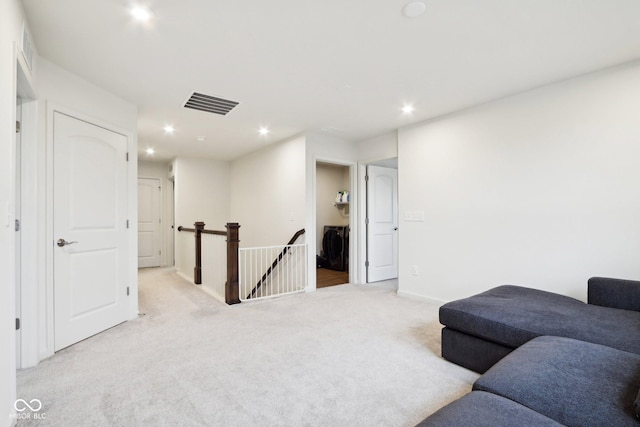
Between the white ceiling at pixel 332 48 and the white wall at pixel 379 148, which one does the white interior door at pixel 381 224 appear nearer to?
the white wall at pixel 379 148

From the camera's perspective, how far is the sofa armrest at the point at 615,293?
7.02 feet

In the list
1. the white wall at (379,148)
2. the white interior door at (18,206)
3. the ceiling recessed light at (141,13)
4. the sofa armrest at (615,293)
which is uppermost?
the ceiling recessed light at (141,13)

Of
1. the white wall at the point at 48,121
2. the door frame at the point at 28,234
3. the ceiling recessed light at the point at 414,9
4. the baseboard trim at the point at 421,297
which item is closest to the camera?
the ceiling recessed light at the point at 414,9

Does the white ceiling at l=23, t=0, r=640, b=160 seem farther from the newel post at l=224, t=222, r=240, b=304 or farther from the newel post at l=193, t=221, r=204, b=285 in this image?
the newel post at l=193, t=221, r=204, b=285

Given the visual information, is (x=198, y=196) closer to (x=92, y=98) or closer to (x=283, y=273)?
(x=283, y=273)

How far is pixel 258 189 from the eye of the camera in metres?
5.79

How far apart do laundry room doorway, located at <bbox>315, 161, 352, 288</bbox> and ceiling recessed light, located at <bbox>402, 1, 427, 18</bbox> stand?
4719mm

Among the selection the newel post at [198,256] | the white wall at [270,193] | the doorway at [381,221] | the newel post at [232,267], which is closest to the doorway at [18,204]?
the newel post at [232,267]

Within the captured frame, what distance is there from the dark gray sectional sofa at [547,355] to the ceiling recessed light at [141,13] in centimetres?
265

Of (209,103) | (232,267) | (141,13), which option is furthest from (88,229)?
(141,13)

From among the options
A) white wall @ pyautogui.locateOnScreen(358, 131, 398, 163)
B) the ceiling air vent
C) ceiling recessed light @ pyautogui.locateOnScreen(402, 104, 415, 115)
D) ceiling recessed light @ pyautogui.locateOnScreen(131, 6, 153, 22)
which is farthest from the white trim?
white wall @ pyautogui.locateOnScreen(358, 131, 398, 163)

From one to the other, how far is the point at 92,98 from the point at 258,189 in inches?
123

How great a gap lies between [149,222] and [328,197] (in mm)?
4214

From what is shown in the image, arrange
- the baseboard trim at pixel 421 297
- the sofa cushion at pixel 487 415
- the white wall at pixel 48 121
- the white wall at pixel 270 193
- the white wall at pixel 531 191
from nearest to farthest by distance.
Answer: the sofa cushion at pixel 487 415, the white wall at pixel 48 121, the white wall at pixel 531 191, the baseboard trim at pixel 421 297, the white wall at pixel 270 193
